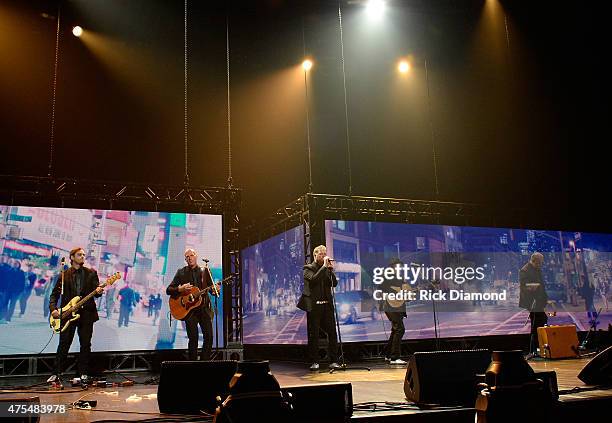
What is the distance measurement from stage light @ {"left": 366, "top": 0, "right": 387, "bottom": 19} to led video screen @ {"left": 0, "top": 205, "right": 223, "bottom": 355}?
16.2 ft

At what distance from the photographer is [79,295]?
7.17 metres

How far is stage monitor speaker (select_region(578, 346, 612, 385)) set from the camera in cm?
465

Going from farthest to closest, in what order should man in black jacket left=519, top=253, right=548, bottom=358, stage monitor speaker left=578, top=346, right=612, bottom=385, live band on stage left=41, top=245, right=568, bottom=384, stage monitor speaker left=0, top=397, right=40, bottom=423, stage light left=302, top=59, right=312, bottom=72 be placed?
1. stage light left=302, top=59, right=312, bottom=72
2. man in black jacket left=519, top=253, right=548, bottom=358
3. live band on stage left=41, top=245, right=568, bottom=384
4. stage monitor speaker left=578, top=346, right=612, bottom=385
5. stage monitor speaker left=0, top=397, right=40, bottom=423

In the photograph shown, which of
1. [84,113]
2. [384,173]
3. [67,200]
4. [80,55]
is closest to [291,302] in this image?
[384,173]

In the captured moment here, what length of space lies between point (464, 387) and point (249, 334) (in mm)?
9239

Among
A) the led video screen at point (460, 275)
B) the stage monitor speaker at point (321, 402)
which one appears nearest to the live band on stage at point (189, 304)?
the led video screen at point (460, 275)

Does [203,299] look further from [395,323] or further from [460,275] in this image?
[460,275]

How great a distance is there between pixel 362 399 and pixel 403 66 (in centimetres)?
841

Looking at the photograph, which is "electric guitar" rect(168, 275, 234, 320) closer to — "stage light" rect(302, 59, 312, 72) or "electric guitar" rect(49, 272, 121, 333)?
"electric guitar" rect(49, 272, 121, 333)

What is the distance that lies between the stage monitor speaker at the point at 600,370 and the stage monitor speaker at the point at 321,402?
265 cm

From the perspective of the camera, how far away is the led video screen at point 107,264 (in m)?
8.66

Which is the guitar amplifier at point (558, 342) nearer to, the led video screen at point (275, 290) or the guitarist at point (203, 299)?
the led video screen at point (275, 290)

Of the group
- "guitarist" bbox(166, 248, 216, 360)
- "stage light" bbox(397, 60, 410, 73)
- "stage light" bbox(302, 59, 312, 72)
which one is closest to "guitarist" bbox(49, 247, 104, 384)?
"guitarist" bbox(166, 248, 216, 360)

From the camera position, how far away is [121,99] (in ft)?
34.4
